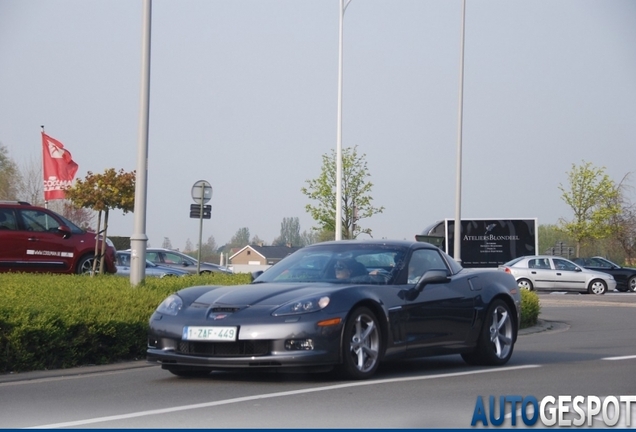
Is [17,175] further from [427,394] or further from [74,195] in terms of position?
[427,394]

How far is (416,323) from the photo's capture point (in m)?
9.25

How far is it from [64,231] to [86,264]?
2.88ft

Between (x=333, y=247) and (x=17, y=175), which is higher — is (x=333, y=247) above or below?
below

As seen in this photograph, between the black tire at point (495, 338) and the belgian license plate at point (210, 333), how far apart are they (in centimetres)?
306

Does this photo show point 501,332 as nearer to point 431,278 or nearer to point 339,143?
point 431,278

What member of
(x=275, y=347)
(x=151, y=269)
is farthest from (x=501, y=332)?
(x=151, y=269)

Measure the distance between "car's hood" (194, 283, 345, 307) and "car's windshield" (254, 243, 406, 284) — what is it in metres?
0.37

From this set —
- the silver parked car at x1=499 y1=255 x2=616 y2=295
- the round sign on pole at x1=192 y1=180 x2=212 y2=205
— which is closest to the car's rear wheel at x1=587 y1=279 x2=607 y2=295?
the silver parked car at x1=499 y1=255 x2=616 y2=295

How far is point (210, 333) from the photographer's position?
8.26m

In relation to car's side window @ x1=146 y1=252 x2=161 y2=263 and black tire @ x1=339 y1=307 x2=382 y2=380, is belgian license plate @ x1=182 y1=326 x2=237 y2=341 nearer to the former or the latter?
black tire @ x1=339 y1=307 x2=382 y2=380

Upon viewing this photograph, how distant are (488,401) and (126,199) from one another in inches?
599

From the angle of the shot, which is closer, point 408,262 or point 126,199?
point 408,262

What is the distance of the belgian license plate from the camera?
819 centimetres

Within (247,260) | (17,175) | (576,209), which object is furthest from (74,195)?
(247,260)
